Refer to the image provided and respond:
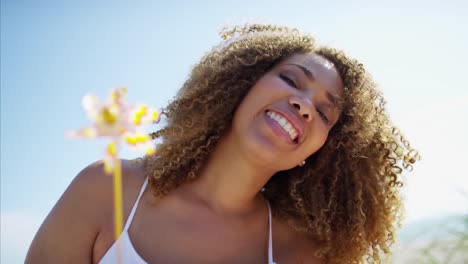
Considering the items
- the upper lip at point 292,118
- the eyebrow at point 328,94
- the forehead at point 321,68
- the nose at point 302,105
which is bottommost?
the upper lip at point 292,118

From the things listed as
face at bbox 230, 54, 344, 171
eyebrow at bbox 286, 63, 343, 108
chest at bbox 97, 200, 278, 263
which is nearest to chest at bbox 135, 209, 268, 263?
chest at bbox 97, 200, 278, 263

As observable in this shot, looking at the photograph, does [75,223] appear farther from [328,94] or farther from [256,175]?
[328,94]

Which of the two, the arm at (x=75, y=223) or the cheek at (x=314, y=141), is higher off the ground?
the cheek at (x=314, y=141)

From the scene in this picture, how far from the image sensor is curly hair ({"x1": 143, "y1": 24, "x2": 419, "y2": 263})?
9.48 ft

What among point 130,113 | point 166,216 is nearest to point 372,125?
point 166,216

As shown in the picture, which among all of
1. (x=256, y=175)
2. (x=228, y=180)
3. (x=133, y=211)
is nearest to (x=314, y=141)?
(x=256, y=175)

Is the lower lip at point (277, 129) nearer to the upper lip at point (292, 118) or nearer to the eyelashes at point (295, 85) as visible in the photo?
the upper lip at point (292, 118)

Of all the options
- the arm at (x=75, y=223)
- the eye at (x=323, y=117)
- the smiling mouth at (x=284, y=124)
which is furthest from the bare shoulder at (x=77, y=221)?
the eye at (x=323, y=117)

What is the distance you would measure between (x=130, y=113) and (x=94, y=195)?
73.4 inches

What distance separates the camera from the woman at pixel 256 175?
8.30 ft

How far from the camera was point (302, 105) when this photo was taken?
2.54 meters

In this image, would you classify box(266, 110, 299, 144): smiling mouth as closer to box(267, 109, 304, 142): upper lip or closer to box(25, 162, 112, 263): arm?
box(267, 109, 304, 142): upper lip

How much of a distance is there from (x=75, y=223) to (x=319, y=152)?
1488mm

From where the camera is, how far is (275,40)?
3.04 meters
